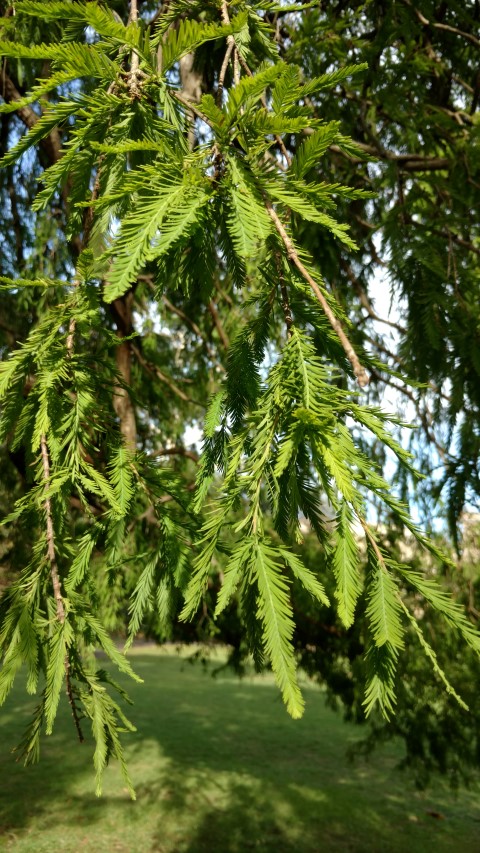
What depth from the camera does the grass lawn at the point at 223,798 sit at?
12.0 ft

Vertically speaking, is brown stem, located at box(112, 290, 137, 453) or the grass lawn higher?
brown stem, located at box(112, 290, 137, 453)

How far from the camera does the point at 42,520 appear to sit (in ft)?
2.86

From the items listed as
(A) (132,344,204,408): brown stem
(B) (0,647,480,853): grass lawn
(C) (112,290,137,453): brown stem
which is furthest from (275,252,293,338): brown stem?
(B) (0,647,480,853): grass lawn

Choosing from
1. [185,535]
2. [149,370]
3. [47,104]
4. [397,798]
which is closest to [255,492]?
[185,535]

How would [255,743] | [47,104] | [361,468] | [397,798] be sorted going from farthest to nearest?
[255,743] → [397,798] → [47,104] → [361,468]

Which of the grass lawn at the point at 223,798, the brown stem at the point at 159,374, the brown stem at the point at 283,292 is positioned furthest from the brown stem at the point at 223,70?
the grass lawn at the point at 223,798

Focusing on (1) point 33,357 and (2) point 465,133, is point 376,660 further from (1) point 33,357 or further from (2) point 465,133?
(2) point 465,133

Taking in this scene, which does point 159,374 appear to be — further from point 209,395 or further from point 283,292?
point 283,292

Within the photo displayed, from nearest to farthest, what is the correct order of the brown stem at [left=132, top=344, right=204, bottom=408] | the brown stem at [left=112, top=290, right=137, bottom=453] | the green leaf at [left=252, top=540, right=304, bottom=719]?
1. the green leaf at [left=252, top=540, right=304, bottom=719]
2. the brown stem at [left=112, top=290, right=137, bottom=453]
3. the brown stem at [left=132, top=344, right=204, bottom=408]

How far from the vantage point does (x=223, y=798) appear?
432cm

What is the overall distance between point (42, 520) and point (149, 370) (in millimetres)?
2358

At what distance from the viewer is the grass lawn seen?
12.0 feet

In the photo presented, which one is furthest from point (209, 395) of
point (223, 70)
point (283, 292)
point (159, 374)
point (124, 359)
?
point (159, 374)

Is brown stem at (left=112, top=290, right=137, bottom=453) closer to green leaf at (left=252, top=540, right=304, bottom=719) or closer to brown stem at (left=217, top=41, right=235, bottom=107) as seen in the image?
brown stem at (left=217, top=41, right=235, bottom=107)
